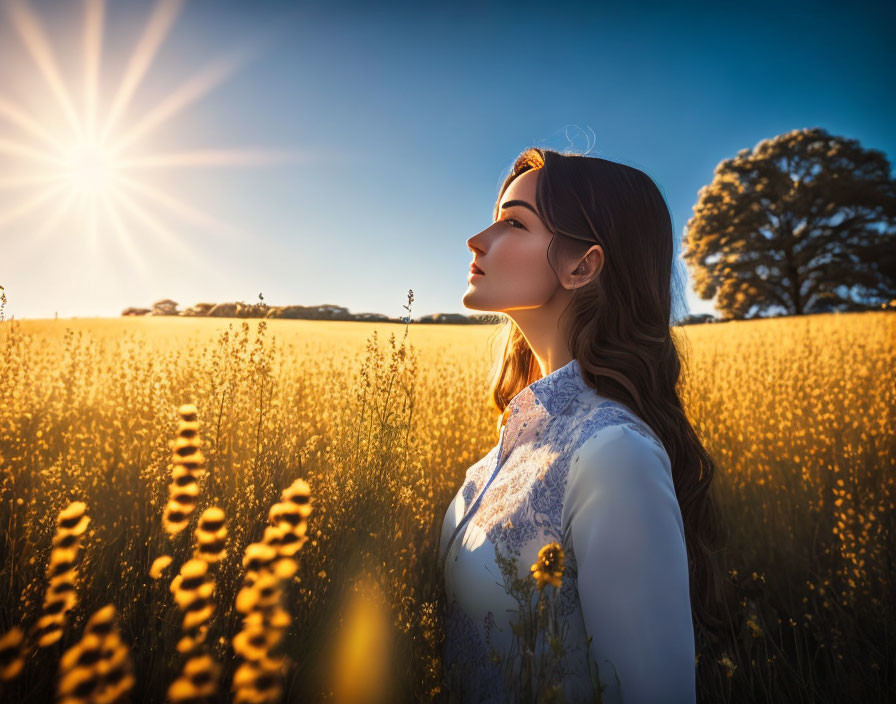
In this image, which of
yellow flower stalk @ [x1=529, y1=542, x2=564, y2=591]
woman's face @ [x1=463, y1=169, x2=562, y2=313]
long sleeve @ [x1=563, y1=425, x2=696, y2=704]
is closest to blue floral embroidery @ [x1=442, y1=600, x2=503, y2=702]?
long sleeve @ [x1=563, y1=425, x2=696, y2=704]

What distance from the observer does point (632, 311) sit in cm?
156

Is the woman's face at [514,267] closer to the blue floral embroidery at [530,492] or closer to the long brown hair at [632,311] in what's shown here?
the long brown hair at [632,311]

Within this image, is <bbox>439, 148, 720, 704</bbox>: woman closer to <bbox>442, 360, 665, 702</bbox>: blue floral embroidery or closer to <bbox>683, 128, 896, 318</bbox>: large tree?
<bbox>442, 360, 665, 702</bbox>: blue floral embroidery

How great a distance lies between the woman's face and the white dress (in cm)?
27

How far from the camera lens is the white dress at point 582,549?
0.96 metres

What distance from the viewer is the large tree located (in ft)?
81.5

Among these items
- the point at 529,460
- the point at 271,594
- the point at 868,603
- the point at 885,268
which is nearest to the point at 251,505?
the point at 529,460

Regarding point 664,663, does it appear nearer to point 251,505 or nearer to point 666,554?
point 666,554

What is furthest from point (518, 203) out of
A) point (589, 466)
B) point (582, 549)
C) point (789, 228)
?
point (789, 228)

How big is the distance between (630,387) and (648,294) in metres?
0.38

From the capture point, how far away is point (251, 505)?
1.52 m

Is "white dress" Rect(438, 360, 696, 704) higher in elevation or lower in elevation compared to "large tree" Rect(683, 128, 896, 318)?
lower

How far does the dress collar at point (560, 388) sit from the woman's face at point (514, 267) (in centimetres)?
26

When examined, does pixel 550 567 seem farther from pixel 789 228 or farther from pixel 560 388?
pixel 789 228
